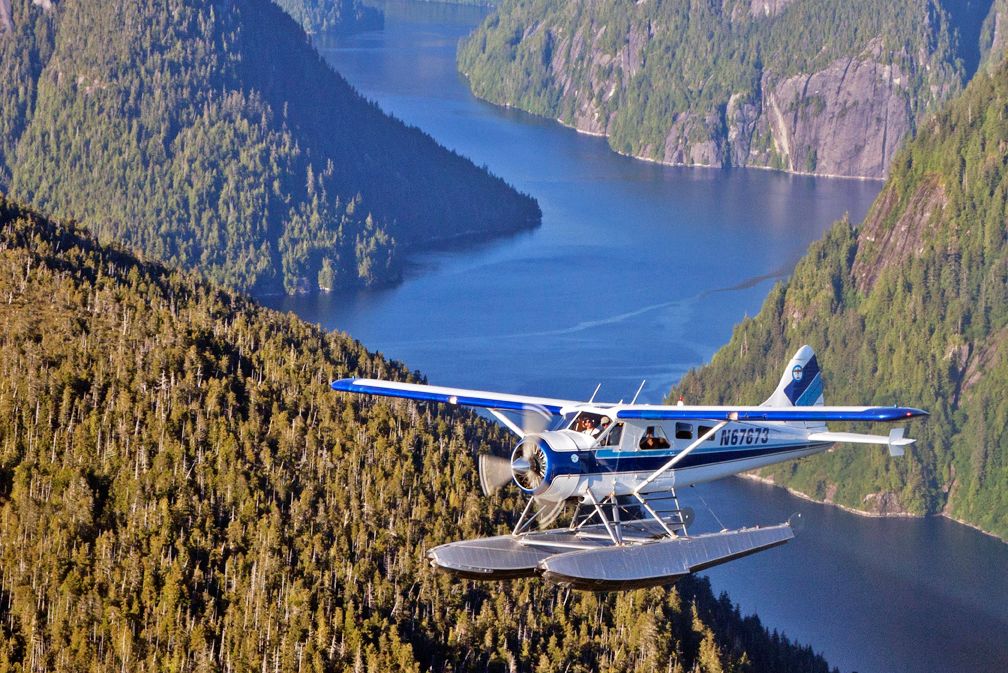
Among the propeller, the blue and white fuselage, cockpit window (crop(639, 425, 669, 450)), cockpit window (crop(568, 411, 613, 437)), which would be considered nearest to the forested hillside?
the blue and white fuselage

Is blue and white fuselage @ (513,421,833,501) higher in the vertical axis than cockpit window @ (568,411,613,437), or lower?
lower

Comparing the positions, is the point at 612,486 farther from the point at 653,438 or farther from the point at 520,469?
the point at 520,469

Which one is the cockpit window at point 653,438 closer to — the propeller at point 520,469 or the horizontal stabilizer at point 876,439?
the propeller at point 520,469

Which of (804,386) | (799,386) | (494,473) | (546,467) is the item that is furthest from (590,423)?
(804,386)

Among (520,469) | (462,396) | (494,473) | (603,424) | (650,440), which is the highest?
(462,396)

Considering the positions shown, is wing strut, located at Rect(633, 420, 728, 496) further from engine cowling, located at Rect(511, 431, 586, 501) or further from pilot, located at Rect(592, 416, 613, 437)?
engine cowling, located at Rect(511, 431, 586, 501)

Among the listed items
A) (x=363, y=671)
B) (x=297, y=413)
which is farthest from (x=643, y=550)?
(x=297, y=413)
